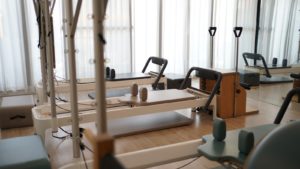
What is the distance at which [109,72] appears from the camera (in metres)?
4.42

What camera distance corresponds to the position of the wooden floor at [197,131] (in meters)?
2.87

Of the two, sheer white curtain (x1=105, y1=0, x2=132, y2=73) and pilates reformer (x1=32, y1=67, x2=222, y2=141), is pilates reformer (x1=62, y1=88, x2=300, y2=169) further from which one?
sheer white curtain (x1=105, y1=0, x2=132, y2=73)

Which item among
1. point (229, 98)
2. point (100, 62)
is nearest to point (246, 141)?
point (100, 62)

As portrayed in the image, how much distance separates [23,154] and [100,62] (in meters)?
1.28

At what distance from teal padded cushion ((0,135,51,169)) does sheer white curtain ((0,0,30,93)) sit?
293 centimetres

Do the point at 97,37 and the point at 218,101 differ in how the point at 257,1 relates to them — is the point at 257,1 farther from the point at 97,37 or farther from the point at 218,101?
the point at 97,37

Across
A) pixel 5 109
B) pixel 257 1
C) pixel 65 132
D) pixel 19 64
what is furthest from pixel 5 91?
pixel 257 1

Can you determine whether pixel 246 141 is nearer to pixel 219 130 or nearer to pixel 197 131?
pixel 219 130

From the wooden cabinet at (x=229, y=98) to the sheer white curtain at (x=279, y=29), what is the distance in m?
1.00

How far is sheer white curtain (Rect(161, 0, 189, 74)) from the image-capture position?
6.05 metres

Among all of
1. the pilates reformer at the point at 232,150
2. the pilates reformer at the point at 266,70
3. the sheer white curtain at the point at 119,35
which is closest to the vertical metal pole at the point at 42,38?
the pilates reformer at the point at 232,150

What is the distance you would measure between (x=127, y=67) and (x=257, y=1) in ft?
8.89

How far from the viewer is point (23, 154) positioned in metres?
2.12

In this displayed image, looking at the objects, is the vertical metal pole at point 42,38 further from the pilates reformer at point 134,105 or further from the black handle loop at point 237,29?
the black handle loop at point 237,29
